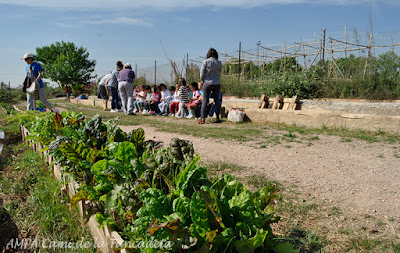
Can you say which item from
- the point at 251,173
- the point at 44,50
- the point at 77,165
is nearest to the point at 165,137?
the point at 251,173

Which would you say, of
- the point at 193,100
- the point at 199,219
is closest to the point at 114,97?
the point at 193,100

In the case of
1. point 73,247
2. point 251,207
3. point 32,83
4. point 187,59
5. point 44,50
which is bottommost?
point 73,247

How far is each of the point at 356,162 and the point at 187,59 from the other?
13.5 metres

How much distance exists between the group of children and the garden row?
22.8 ft

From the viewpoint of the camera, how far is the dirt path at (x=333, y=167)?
8.21 feet

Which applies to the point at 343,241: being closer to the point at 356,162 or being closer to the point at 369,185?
the point at 369,185

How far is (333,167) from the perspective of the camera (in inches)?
134

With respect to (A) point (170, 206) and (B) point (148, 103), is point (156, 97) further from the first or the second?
(A) point (170, 206)

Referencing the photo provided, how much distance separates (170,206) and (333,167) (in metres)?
2.62

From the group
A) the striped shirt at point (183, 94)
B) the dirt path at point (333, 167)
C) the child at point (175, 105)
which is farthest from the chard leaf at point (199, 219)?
the child at point (175, 105)

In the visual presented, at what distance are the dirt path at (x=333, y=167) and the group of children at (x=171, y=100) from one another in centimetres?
418

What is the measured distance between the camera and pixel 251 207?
1.35 metres

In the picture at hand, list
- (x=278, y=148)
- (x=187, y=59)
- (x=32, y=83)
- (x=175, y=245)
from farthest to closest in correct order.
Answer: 1. (x=187, y=59)
2. (x=32, y=83)
3. (x=278, y=148)
4. (x=175, y=245)

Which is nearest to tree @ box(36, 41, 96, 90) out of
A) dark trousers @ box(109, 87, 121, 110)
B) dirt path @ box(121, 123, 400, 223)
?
dark trousers @ box(109, 87, 121, 110)
